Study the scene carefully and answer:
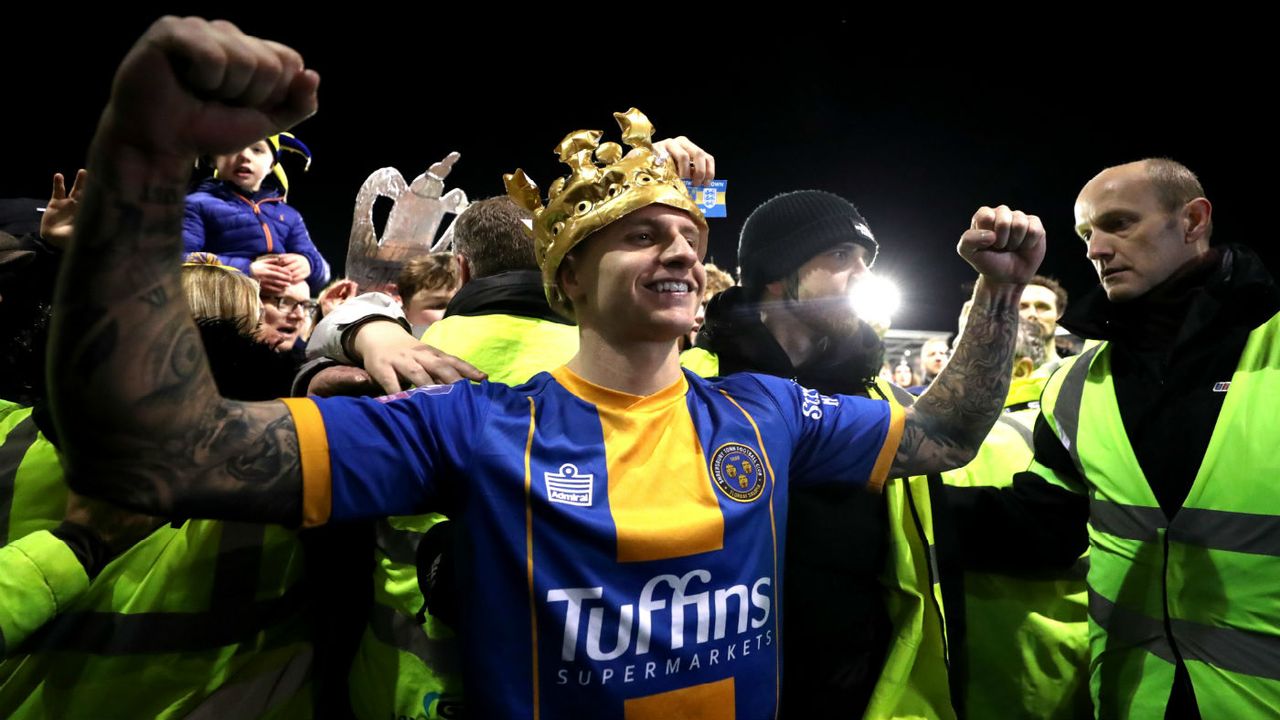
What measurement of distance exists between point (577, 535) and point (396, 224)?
3.27m

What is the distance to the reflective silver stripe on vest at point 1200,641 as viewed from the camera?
188 centimetres

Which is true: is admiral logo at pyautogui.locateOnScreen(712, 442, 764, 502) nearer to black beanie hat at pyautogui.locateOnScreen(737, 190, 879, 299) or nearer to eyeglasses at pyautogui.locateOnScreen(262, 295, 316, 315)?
black beanie hat at pyautogui.locateOnScreen(737, 190, 879, 299)

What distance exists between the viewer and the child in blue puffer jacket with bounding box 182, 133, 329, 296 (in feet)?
12.0

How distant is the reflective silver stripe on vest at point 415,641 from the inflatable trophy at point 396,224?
2476 millimetres

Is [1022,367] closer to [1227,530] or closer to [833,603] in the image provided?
[1227,530]

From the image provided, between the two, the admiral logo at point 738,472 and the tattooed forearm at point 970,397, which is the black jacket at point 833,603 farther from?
the admiral logo at point 738,472

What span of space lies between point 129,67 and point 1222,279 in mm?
2834

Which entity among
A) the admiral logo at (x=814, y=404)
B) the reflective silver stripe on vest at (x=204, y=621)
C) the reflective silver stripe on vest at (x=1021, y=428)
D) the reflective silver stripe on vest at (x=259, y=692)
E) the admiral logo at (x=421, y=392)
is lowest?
the reflective silver stripe on vest at (x=259, y=692)

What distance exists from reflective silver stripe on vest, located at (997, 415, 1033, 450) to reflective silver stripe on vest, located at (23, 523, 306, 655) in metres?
2.59

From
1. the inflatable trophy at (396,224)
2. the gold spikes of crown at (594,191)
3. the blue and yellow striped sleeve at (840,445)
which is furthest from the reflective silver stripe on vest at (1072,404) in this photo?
the inflatable trophy at (396,224)

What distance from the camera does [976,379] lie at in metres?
1.83

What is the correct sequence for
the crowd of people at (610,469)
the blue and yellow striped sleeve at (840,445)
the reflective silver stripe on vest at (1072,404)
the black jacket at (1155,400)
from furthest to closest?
the reflective silver stripe on vest at (1072,404) → the black jacket at (1155,400) → the blue and yellow striped sleeve at (840,445) → the crowd of people at (610,469)

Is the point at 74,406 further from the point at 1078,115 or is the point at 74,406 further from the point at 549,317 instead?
the point at 1078,115

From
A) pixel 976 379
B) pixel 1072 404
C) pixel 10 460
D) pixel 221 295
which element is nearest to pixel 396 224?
pixel 221 295
